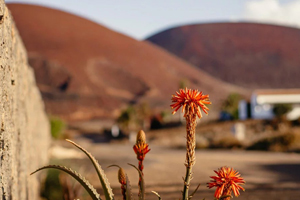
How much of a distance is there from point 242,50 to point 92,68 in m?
61.3

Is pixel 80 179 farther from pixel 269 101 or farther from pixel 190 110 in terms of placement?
pixel 269 101

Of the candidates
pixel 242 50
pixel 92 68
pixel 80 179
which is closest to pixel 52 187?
pixel 80 179

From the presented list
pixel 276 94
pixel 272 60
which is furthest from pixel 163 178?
pixel 272 60

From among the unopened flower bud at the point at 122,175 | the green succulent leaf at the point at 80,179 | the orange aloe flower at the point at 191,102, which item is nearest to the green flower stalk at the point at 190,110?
the orange aloe flower at the point at 191,102

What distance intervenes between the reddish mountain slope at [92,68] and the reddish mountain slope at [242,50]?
15113 millimetres

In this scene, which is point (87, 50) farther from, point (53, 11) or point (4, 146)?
point (4, 146)

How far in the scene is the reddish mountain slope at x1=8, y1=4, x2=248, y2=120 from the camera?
8738 cm

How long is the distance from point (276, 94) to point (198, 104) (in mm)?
47371

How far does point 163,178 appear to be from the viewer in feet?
42.0

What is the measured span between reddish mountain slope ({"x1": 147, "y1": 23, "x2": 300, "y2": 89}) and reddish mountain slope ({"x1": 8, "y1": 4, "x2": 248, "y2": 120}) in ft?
49.6

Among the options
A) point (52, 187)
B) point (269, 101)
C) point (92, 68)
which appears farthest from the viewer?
point (92, 68)

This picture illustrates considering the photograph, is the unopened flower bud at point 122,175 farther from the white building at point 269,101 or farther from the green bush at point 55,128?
the white building at point 269,101

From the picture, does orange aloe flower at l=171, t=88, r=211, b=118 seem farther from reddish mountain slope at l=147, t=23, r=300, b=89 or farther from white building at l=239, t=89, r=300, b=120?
reddish mountain slope at l=147, t=23, r=300, b=89

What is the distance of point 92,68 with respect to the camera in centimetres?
9888
